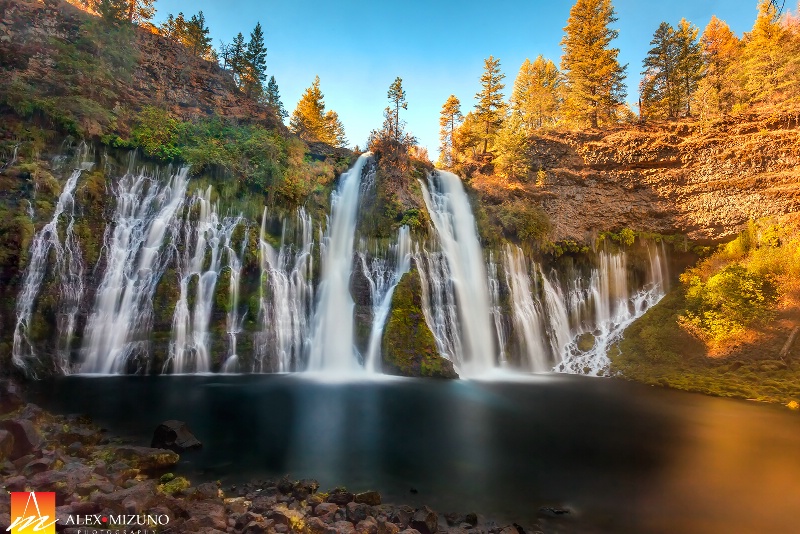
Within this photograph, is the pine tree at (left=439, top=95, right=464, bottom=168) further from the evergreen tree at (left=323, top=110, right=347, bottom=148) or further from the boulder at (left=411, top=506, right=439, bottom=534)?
the boulder at (left=411, top=506, right=439, bottom=534)

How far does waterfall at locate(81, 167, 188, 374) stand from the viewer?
14.7 m

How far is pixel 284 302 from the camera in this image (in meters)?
17.3

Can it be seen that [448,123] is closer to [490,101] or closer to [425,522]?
[490,101]

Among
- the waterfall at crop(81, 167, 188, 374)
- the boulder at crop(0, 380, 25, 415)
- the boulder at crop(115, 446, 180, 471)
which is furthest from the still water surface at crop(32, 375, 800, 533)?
the waterfall at crop(81, 167, 188, 374)

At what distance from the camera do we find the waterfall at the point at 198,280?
1548 cm

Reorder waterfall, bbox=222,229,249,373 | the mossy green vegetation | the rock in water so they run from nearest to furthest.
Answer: the rock in water, the mossy green vegetation, waterfall, bbox=222,229,249,373

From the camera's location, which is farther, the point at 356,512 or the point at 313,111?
the point at 313,111

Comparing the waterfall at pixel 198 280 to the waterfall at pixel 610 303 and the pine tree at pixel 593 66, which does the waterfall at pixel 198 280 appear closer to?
the waterfall at pixel 610 303

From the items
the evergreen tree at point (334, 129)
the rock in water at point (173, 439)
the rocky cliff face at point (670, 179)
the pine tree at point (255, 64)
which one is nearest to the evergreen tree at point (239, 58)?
the pine tree at point (255, 64)

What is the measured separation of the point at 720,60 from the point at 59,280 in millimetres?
50823

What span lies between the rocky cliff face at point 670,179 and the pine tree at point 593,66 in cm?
492

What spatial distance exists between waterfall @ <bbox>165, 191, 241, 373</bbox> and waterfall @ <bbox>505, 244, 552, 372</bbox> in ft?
48.6

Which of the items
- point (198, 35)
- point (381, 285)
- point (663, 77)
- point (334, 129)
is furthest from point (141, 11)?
point (663, 77)

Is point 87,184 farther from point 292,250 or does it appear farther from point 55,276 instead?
point 292,250
